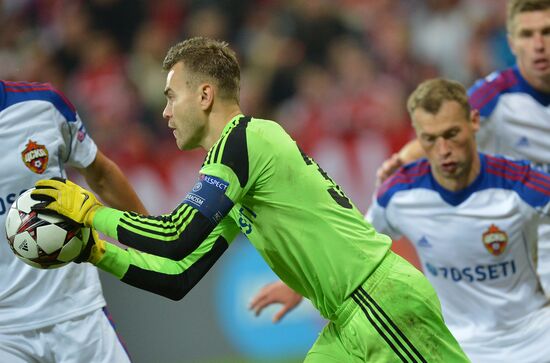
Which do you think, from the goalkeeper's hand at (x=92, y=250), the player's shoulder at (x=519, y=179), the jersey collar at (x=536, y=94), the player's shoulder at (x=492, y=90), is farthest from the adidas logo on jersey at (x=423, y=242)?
the goalkeeper's hand at (x=92, y=250)

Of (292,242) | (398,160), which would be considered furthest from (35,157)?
(398,160)

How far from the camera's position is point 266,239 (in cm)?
421

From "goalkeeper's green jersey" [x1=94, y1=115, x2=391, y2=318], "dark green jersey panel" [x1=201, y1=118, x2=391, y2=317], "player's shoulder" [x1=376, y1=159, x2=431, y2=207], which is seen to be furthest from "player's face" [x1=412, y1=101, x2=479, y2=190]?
"dark green jersey panel" [x1=201, y1=118, x2=391, y2=317]

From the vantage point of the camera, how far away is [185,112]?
165 inches

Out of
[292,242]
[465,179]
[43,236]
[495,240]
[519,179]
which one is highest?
[43,236]

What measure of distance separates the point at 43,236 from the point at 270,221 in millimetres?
956

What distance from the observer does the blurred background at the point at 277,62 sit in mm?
9727

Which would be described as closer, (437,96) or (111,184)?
(111,184)

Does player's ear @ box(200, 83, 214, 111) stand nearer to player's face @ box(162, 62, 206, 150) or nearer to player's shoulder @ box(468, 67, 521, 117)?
player's face @ box(162, 62, 206, 150)

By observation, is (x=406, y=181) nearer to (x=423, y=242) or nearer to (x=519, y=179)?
(x=423, y=242)

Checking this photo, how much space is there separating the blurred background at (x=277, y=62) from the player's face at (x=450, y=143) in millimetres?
3597

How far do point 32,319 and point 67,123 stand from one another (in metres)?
1.02

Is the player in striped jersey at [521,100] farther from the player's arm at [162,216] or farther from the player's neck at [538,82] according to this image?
the player's arm at [162,216]

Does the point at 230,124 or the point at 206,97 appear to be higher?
the point at 206,97
